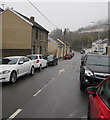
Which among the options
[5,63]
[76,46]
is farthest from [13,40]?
[76,46]

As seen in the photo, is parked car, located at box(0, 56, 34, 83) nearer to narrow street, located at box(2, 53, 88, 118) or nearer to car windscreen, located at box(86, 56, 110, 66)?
narrow street, located at box(2, 53, 88, 118)

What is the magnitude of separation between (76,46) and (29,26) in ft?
316

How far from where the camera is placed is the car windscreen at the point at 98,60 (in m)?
8.23

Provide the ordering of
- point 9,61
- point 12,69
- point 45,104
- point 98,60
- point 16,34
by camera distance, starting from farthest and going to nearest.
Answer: point 16,34
point 9,61
point 12,69
point 98,60
point 45,104

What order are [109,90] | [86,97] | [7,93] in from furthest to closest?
[7,93], [86,97], [109,90]

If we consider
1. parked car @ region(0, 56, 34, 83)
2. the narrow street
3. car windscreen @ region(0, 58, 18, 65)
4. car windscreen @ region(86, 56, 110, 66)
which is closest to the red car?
the narrow street

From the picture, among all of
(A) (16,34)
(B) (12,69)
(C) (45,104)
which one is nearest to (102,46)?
(A) (16,34)

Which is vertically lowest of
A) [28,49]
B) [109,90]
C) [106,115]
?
[106,115]

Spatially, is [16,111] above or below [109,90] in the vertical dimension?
below

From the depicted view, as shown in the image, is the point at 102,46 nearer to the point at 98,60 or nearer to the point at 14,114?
the point at 98,60

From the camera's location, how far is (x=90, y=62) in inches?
328

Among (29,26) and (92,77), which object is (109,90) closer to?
(92,77)

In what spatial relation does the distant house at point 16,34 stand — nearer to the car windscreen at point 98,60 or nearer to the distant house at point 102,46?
the car windscreen at point 98,60

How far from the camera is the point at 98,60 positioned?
8570 millimetres
